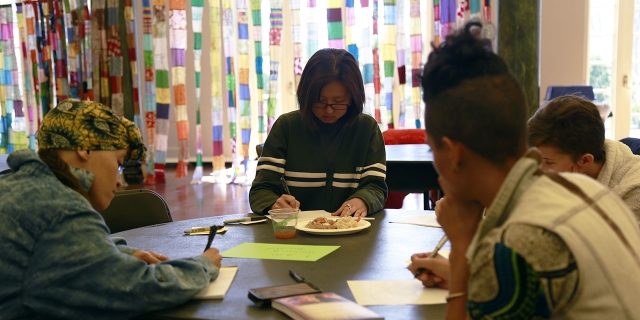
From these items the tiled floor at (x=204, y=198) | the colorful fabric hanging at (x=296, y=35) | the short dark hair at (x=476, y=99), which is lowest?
the tiled floor at (x=204, y=198)

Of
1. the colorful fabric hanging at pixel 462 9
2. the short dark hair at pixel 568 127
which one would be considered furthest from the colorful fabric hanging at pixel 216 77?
the short dark hair at pixel 568 127

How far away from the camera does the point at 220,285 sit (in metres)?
1.32

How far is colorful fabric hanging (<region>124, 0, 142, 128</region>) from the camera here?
6.97m

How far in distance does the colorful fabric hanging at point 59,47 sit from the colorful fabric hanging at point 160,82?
140cm

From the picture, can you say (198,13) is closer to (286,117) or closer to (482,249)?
(286,117)

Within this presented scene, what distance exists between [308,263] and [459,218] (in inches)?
19.1

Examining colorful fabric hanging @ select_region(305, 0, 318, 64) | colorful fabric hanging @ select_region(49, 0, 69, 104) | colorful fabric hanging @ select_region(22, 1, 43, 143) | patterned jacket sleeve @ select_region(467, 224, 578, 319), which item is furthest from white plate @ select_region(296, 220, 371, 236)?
colorful fabric hanging @ select_region(22, 1, 43, 143)

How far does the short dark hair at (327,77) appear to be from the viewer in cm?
227

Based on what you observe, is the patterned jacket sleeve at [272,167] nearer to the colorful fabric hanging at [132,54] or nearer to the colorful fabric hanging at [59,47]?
the colorful fabric hanging at [132,54]

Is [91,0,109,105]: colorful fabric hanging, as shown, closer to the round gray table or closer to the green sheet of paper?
the round gray table

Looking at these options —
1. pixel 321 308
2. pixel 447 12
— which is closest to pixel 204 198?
pixel 447 12

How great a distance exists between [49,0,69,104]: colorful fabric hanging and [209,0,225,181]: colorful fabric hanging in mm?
2010

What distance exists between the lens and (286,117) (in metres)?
2.43

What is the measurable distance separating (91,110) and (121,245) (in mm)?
412
